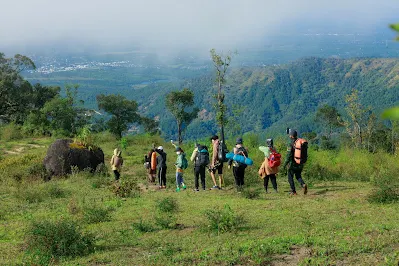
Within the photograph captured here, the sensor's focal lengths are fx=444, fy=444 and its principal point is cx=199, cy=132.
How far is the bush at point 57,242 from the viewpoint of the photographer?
7.43m

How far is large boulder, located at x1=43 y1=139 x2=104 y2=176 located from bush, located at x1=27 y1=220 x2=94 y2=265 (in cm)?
1143

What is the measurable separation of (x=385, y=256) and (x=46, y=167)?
15908mm

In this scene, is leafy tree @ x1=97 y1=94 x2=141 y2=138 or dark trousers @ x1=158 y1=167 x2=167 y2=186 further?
leafy tree @ x1=97 y1=94 x2=141 y2=138

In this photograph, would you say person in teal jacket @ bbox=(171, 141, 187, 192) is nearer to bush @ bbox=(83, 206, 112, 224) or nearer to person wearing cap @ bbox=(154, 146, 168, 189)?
person wearing cap @ bbox=(154, 146, 168, 189)

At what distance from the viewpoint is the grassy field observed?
672 centimetres

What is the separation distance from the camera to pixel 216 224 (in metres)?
8.48

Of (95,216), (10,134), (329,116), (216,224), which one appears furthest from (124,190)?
(329,116)

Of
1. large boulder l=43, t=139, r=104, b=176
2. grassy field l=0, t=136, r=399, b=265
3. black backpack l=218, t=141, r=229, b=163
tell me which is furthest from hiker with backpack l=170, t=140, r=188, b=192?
large boulder l=43, t=139, r=104, b=176

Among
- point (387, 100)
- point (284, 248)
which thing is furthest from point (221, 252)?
point (387, 100)

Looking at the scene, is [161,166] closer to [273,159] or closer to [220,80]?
[273,159]

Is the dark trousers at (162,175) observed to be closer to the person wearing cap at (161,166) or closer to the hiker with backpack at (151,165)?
the person wearing cap at (161,166)

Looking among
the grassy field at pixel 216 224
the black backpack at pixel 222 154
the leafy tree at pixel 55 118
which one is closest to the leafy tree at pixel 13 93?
the leafy tree at pixel 55 118

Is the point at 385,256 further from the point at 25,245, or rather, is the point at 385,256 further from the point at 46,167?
the point at 46,167

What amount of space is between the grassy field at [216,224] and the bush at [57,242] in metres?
0.10
